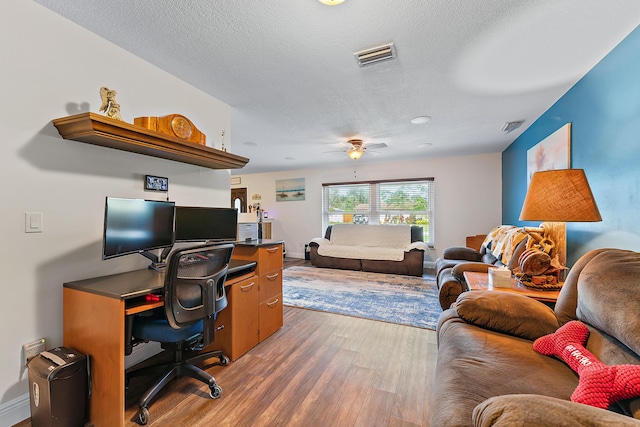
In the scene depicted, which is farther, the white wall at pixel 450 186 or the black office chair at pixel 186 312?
the white wall at pixel 450 186

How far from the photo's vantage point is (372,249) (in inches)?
209

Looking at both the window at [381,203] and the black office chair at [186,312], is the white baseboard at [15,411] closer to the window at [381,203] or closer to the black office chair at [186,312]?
the black office chair at [186,312]

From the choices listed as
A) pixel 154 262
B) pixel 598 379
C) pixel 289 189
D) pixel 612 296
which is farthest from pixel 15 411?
pixel 289 189

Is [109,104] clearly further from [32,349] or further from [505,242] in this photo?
[505,242]

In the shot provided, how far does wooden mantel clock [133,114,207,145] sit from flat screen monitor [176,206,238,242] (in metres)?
0.61

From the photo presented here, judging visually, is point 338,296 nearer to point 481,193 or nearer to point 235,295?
point 235,295

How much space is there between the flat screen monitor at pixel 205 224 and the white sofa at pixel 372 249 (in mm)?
3291

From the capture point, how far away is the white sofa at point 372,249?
197 inches

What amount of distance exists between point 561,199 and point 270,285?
2.38 m

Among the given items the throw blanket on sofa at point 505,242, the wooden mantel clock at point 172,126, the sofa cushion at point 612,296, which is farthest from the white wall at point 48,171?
the throw blanket on sofa at point 505,242

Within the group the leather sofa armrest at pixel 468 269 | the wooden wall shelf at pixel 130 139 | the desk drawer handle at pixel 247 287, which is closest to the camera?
the wooden wall shelf at pixel 130 139

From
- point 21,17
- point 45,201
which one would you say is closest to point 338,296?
point 45,201

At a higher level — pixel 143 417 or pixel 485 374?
pixel 485 374

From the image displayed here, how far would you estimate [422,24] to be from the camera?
5.37ft
